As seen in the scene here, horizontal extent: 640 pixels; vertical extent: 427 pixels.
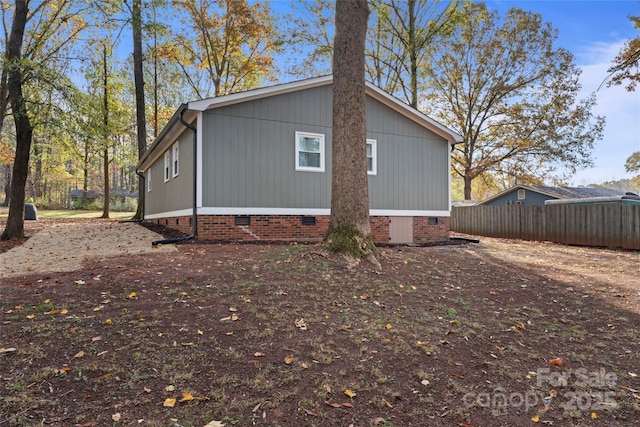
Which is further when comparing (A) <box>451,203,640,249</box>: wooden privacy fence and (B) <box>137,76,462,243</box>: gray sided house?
(A) <box>451,203,640,249</box>: wooden privacy fence

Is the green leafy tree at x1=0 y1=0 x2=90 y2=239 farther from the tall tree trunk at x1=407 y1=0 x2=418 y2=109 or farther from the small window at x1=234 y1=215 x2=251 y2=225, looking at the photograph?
the tall tree trunk at x1=407 y1=0 x2=418 y2=109

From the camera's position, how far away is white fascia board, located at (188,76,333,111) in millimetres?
8500

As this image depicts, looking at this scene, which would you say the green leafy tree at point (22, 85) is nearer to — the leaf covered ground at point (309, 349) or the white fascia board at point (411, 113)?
the leaf covered ground at point (309, 349)

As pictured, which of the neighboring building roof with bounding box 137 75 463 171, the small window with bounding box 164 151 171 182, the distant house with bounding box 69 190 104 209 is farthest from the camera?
the distant house with bounding box 69 190 104 209

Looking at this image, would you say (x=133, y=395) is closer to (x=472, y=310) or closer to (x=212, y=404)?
(x=212, y=404)

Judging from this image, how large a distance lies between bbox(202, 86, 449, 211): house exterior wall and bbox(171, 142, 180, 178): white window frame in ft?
8.21

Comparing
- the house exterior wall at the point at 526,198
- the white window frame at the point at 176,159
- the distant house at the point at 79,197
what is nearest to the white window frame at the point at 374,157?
the white window frame at the point at 176,159

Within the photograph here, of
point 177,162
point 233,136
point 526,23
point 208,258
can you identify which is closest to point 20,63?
point 177,162

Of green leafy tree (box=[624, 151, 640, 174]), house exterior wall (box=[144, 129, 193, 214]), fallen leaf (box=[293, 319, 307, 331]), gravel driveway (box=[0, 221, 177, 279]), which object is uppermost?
green leafy tree (box=[624, 151, 640, 174])

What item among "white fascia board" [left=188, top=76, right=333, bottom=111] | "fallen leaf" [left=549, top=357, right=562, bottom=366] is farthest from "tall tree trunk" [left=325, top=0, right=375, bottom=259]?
"white fascia board" [left=188, top=76, right=333, bottom=111]

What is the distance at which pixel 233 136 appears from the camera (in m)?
9.09

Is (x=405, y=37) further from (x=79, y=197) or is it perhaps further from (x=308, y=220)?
(x=79, y=197)

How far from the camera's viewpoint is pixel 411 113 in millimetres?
11055

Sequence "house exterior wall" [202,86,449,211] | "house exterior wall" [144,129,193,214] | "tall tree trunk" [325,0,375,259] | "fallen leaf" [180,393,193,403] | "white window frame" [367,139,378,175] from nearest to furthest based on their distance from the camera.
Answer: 1. "fallen leaf" [180,393,193,403]
2. "tall tree trunk" [325,0,375,259]
3. "house exterior wall" [202,86,449,211]
4. "house exterior wall" [144,129,193,214]
5. "white window frame" [367,139,378,175]
